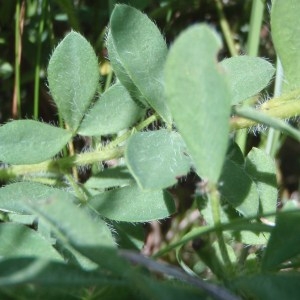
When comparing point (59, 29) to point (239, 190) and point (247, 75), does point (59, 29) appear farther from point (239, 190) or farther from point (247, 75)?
point (239, 190)

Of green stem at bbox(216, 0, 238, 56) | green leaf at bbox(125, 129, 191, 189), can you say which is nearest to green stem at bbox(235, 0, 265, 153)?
green stem at bbox(216, 0, 238, 56)

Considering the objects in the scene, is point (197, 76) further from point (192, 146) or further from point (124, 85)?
point (124, 85)

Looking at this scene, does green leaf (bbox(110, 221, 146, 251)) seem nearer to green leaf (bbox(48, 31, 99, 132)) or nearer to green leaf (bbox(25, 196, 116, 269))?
green leaf (bbox(48, 31, 99, 132))

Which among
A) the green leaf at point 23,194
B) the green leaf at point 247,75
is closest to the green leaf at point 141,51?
the green leaf at point 247,75

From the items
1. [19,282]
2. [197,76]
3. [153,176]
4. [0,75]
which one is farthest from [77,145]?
[19,282]

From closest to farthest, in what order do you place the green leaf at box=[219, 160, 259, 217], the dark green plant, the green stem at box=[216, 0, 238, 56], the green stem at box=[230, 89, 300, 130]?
the dark green plant
the green leaf at box=[219, 160, 259, 217]
the green stem at box=[230, 89, 300, 130]
the green stem at box=[216, 0, 238, 56]
